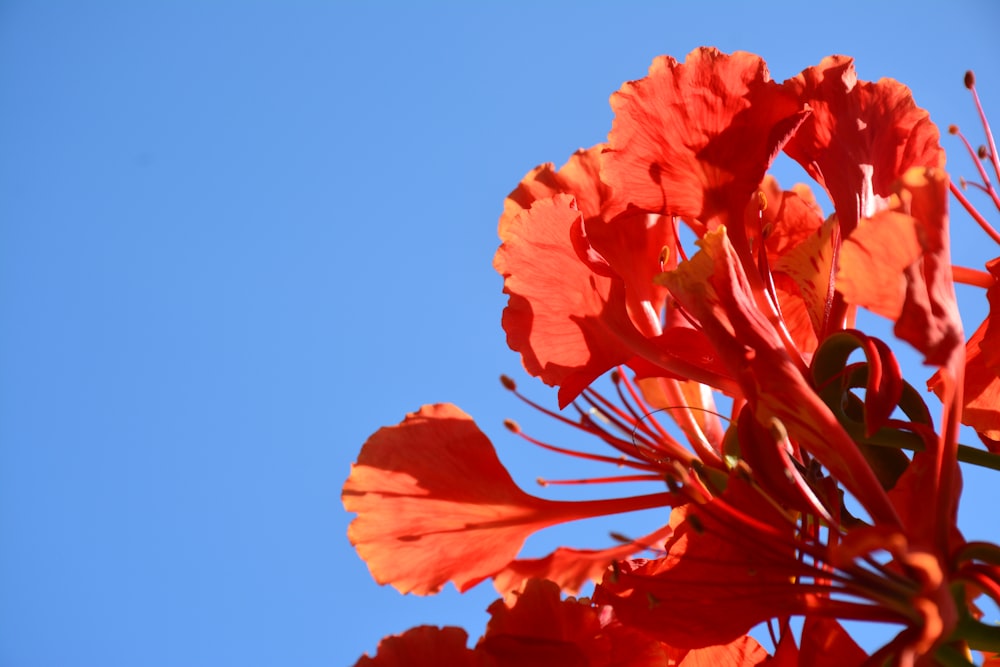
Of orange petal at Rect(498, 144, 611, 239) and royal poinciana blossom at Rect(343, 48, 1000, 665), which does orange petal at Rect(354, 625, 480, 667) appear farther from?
orange petal at Rect(498, 144, 611, 239)

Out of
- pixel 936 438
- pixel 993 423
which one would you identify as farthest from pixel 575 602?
pixel 993 423

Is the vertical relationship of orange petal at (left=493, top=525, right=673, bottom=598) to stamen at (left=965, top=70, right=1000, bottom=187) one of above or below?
below

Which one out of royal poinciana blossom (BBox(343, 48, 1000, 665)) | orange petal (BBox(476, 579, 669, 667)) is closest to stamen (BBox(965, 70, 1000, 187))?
royal poinciana blossom (BBox(343, 48, 1000, 665))

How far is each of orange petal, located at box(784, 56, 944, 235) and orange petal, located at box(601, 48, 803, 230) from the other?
0.05 m

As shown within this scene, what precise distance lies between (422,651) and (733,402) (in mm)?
417

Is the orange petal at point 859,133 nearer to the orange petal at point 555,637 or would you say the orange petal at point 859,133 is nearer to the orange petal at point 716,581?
the orange petal at point 716,581

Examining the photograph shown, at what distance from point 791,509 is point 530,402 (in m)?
0.31

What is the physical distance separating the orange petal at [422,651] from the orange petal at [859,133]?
55cm

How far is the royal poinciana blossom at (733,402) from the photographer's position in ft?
2.57

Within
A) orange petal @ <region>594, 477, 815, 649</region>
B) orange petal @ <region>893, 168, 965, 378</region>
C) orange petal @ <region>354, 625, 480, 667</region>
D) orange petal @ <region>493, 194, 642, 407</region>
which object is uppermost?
orange petal @ <region>493, 194, 642, 407</region>

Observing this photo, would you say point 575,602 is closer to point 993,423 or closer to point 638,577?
point 638,577

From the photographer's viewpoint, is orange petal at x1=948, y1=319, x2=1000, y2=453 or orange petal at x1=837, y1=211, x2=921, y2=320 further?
orange petal at x1=948, y1=319, x2=1000, y2=453

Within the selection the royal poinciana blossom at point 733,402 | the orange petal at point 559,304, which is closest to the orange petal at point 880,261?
the royal poinciana blossom at point 733,402

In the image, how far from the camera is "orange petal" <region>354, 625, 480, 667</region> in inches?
37.8
